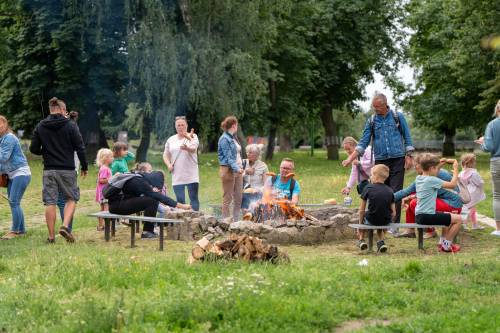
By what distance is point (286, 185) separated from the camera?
13.1 meters

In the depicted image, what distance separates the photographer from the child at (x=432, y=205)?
10219 millimetres

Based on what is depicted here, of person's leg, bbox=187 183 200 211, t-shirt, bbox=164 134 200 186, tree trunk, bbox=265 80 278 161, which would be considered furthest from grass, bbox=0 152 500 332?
tree trunk, bbox=265 80 278 161

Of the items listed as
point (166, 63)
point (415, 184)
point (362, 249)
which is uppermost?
point (166, 63)

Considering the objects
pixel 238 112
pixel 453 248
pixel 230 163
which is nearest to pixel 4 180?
pixel 230 163

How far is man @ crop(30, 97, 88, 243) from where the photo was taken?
36.3 ft

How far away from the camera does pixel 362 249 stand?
10.6 meters

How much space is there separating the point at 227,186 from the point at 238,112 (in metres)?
19.8

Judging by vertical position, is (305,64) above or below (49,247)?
above

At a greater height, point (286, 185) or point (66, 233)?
point (286, 185)

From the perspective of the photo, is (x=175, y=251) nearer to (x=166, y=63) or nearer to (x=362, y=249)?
(x=362, y=249)

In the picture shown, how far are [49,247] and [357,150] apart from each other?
4505 millimetres

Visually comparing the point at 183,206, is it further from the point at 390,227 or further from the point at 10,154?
the point at 390,227

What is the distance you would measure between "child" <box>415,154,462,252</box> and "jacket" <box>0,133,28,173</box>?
5.85m

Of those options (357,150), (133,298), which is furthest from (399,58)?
(133,298)
